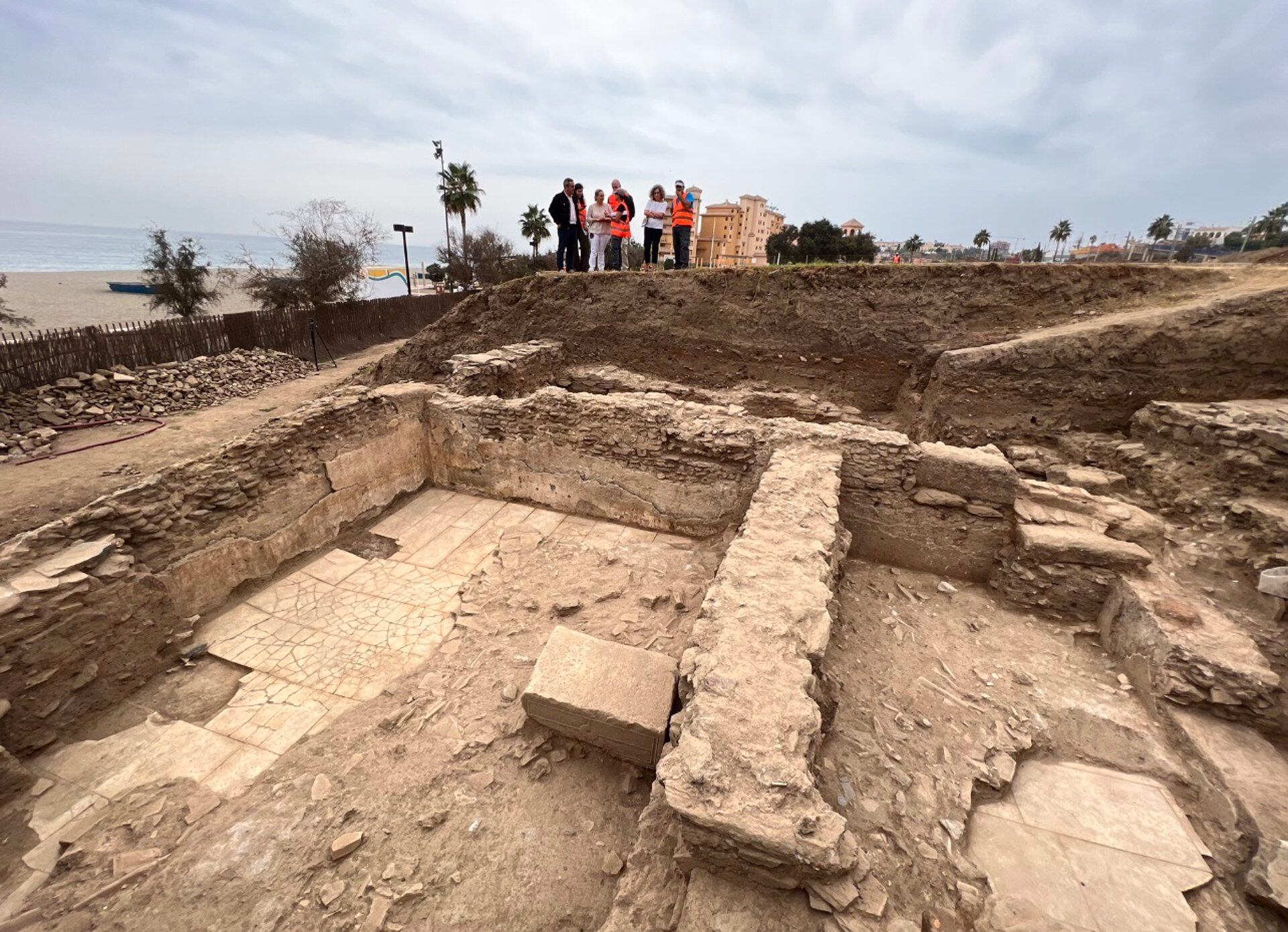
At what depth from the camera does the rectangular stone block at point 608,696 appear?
2.93 m

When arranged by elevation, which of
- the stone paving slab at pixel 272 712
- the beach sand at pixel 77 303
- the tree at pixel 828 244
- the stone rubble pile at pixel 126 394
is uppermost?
the tree at pixel 828 244

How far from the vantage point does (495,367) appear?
7.73 m

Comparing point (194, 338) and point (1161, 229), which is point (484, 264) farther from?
point (1161, 229)

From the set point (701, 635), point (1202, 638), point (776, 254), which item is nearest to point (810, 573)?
point (701, 635)

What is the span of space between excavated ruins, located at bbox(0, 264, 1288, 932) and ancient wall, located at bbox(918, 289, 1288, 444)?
0.04 m

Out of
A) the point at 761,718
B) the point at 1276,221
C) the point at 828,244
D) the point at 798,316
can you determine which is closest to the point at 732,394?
the point at 798,316

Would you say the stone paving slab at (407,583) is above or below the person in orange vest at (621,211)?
below

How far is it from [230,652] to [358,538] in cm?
172

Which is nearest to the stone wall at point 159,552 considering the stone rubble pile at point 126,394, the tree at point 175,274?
the stone rubble pile at point 126,394

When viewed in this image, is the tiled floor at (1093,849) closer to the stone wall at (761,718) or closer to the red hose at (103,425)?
the stone wall at (761,718)

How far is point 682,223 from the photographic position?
34.5ft

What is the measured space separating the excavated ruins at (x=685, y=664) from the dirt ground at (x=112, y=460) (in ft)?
7.31

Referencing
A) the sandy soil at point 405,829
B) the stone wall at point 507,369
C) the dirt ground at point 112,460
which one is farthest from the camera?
the stone wall at point 507,369

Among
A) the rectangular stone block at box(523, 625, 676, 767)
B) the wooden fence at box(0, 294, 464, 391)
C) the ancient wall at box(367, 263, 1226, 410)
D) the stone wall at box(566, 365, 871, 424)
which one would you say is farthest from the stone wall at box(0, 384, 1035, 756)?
the wooden fence at box(0, 294, 464, 391)
